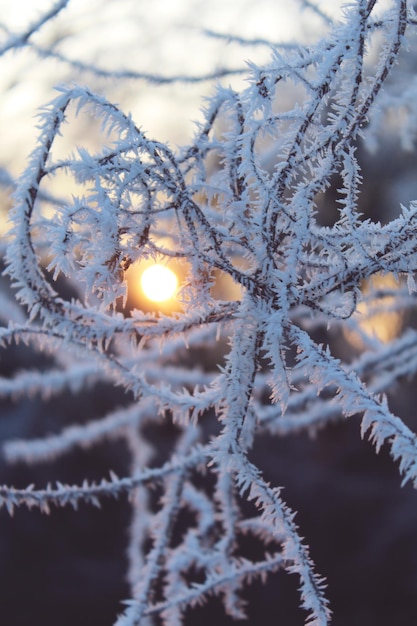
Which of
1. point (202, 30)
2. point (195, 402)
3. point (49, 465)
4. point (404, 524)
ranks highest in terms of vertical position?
point (49, 465)

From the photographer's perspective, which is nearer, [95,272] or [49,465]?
[95,272]

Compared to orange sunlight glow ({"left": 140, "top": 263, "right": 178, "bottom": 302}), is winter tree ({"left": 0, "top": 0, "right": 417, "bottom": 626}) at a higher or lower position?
lower

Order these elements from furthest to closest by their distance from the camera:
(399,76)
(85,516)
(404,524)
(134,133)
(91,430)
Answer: (85,516) → (404,524) → (399,76) → (91,430) → (134,133)

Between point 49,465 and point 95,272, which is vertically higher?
point 49,465

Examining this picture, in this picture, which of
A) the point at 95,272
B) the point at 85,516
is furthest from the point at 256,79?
the point at 85,516

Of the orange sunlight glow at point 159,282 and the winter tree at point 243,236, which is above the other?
the orange sunlight glow at point 159,282

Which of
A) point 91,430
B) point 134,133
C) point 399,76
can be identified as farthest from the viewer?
point 399,76

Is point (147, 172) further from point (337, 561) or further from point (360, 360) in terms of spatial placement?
point (337, 561)

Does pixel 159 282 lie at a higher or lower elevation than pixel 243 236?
higher

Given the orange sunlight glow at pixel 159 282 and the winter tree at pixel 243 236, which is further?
the orange sunlight glow at pixel 159 282

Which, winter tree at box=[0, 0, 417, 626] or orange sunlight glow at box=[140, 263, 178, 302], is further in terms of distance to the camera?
orange sunlight glow at box=[140, 263, 178, 302]

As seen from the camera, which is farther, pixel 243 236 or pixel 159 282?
pixel 159 282
